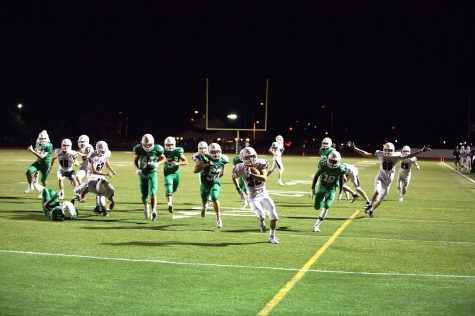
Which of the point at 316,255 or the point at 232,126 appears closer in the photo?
the point at 316,255

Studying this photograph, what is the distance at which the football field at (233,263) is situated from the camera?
7.29m

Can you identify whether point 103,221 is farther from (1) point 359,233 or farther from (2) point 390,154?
(2) point 390,154

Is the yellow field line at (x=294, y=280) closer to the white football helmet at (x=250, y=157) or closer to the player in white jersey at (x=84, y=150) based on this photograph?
the white football helmet at (x=250, y=157)

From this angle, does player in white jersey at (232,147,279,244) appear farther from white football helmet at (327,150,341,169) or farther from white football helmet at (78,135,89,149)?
white football helmet at (78,135,89,149)

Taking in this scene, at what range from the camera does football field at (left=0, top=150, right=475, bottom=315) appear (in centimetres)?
729

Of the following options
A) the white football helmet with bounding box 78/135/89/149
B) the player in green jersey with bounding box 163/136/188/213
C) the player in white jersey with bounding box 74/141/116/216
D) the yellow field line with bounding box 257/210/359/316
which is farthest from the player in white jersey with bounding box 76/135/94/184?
the yellow field line with bounding box 257/210/359/316

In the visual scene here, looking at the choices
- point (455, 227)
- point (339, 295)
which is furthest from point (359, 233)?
point (339, 295)

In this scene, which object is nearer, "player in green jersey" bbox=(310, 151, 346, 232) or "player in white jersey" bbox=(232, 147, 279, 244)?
"player in white jersey" bbox=(232, 147, 279, 244)

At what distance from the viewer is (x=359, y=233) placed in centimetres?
1280

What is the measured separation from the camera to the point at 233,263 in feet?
31.2

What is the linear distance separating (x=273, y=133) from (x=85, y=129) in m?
26.4

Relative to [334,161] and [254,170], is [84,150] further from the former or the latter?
[334,161]

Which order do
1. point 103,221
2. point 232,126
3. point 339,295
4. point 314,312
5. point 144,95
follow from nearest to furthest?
point 314,312 → point 339,295 → point 103,221 → point 232,126 → point 144,95

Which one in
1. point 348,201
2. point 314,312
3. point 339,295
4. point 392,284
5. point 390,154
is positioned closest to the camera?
point 314,312
